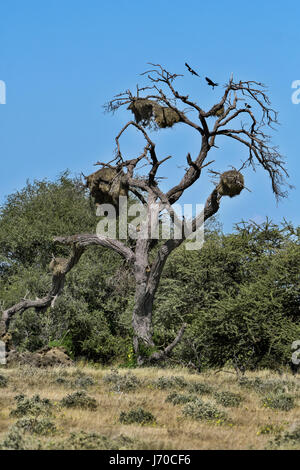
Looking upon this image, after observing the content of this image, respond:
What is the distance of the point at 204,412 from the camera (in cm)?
1211

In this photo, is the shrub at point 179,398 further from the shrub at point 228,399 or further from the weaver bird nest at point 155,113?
the weaver bird nest at point 155,113

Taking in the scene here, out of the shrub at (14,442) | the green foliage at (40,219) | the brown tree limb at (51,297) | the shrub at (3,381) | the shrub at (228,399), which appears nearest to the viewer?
the shrub at (14,442)

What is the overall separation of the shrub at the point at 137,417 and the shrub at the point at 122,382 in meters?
4.11

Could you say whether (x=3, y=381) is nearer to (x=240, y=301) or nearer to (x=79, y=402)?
(x=79, y=402)

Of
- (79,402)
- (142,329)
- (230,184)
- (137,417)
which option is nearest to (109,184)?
(230,184)

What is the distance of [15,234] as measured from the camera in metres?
39.1

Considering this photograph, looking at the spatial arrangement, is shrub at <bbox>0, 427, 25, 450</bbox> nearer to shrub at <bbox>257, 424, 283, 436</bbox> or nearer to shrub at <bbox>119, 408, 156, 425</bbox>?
shrub at <bbox>119, 408, 156, 425</bbox>

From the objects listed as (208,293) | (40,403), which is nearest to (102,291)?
(208,293)

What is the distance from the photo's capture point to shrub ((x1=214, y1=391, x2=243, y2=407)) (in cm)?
1402

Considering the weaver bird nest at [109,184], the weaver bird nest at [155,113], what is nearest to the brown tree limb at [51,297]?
the weaver bird nest at [109,184]

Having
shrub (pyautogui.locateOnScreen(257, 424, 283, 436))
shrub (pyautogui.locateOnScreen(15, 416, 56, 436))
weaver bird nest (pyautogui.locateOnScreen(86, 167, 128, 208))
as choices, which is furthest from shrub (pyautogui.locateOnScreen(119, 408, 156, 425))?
weaver bird nest (pyautogui.locateOnScreen(86, 167, 128, 208))

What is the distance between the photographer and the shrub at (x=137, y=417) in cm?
1136
